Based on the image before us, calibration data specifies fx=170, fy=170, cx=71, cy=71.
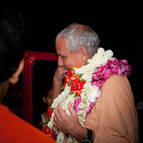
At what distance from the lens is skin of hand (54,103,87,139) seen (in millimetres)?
1712

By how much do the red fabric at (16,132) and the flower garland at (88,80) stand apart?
0.95 metres

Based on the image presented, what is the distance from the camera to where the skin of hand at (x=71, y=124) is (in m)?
1.71

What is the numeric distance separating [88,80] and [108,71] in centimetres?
28

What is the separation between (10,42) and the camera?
938mm

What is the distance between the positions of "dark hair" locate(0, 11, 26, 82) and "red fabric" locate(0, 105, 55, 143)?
0.25 m

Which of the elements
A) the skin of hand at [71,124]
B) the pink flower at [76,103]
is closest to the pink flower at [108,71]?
the pink flower at [76,103]

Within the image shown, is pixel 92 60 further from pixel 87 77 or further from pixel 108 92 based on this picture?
pixel 108 92

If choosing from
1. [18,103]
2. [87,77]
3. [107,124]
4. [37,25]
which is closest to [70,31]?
[87,77]

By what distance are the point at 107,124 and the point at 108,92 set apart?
11.7 inches

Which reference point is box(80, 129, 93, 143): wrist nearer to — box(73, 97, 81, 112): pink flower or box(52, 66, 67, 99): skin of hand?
box(73, 97, 81, 112): pink flower

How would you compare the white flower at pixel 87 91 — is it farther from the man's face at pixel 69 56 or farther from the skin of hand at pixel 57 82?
the skin of hand at pixel 57 82

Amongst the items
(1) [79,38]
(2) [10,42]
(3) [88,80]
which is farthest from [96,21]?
(2) [10,42]

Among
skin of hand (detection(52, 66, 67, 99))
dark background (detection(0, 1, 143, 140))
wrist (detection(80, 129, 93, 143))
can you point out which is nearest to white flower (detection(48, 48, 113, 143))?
wrist (detection(80, 129, 93, 143))

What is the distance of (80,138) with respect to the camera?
1.72 m
